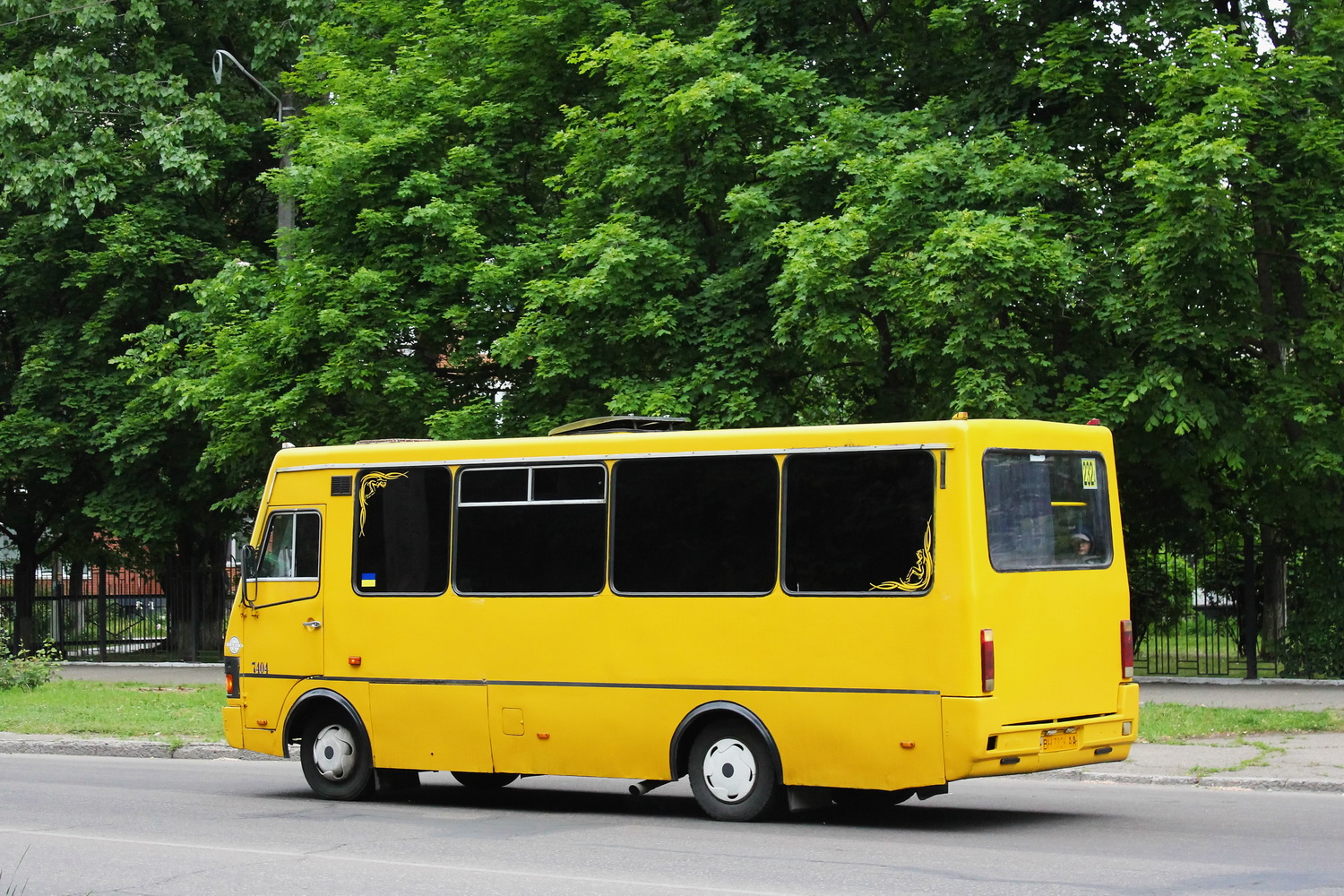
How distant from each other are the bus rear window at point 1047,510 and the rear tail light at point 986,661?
19.4 inches

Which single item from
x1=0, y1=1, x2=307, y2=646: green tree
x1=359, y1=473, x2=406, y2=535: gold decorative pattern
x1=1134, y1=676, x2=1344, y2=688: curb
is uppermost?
x1=0, y1=1, x2=307, y2=646: green tree

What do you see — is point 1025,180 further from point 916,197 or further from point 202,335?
point 202,335

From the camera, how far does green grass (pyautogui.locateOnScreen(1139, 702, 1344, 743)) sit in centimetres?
1580

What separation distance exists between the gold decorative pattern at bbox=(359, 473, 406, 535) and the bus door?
44cm

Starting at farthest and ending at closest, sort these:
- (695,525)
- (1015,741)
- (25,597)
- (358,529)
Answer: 1. (25,597)
2. (358,529)
3. (695,525)
4. (1015,741)

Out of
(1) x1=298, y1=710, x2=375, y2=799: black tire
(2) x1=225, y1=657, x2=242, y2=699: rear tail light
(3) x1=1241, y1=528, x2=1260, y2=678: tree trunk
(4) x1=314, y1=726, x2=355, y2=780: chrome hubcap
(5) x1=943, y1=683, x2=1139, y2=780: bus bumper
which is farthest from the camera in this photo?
(3) x1=1241, y1=528, x2=1260, y2=678: tree trunk

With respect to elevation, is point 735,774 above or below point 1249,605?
below

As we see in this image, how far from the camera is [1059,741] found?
10.8 metres

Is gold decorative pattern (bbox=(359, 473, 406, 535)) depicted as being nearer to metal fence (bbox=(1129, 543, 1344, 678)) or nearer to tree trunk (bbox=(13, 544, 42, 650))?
metal fence (bbox=(1129, 543, 1344, 678))

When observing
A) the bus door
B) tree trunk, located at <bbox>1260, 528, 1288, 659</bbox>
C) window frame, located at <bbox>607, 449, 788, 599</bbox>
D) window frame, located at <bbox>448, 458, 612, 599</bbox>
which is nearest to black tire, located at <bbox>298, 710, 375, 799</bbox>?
the bus door

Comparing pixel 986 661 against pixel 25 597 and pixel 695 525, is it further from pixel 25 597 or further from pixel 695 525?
pixel 25 597

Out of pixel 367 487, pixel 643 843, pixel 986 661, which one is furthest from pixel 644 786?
pixel 367 487

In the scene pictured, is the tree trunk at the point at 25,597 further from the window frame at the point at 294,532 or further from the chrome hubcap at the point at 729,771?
the chrome hubcap at the point at 729,771

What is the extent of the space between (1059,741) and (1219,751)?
181 inches
